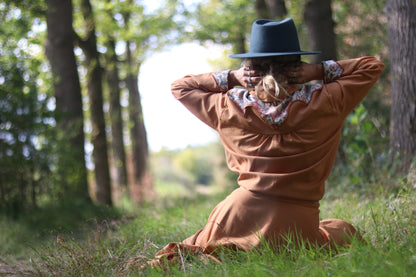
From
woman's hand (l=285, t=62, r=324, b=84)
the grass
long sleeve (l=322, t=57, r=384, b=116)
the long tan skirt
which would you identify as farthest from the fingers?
the grass

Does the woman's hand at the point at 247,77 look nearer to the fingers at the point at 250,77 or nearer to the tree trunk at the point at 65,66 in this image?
the fingers at the point at 250,77

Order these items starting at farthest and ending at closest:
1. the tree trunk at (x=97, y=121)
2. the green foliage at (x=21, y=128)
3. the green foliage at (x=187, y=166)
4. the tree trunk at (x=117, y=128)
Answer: the green foliage at (x=187, y=166), the tree trunk at (x=117, y=128), the tree trunk at (x=97, y=121), the green foliage at (x=21, y=128)

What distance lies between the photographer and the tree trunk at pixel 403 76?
5.16 meters

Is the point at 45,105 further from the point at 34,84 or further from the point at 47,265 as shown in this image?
the point at 47,265

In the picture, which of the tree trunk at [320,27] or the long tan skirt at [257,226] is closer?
the long tan skirt at [257,226]

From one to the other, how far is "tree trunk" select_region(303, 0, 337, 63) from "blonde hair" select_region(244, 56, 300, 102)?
480cm

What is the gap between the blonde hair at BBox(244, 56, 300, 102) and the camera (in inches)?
115

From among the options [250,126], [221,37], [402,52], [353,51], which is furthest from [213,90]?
[221,37]

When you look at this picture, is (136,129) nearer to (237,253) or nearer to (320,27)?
(320,27)

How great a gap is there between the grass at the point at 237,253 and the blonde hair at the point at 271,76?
106 cm

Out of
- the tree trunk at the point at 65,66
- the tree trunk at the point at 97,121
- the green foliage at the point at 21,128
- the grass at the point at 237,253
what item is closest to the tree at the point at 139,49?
the tree trunk at the point at 97,121

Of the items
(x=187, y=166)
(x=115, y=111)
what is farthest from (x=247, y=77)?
(x=187, y=166)

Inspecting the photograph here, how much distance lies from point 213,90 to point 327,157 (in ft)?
3.28

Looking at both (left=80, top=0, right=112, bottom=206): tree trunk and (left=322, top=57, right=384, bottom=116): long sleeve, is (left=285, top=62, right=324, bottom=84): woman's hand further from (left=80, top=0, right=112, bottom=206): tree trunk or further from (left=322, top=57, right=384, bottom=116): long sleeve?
(left=80, top=0, right=112, bottom=206): tree trunk
